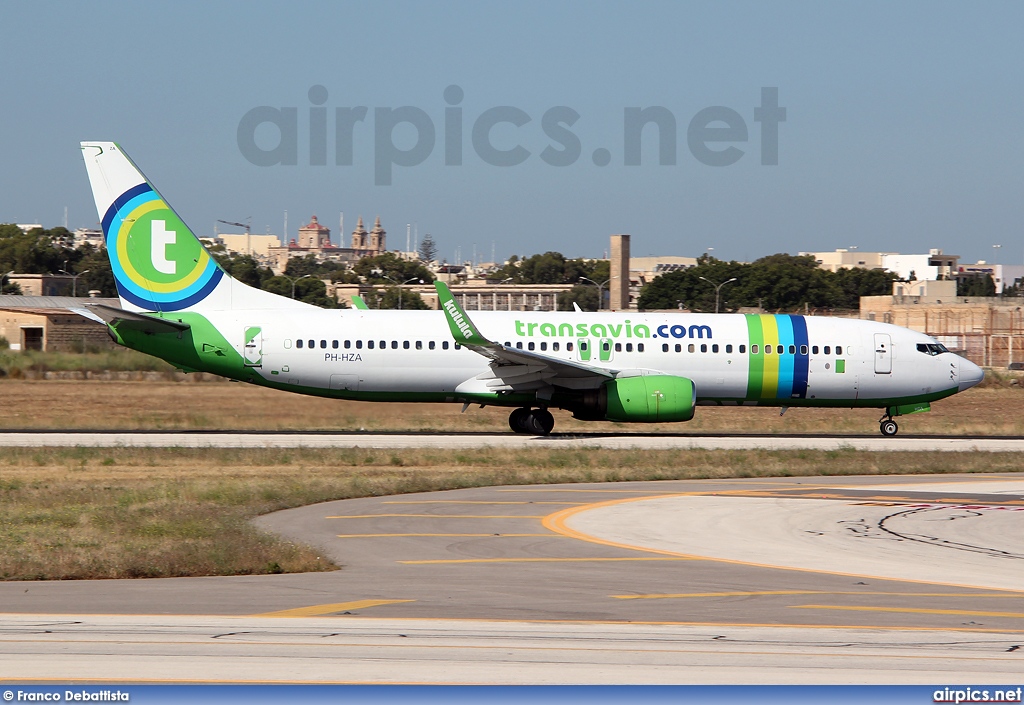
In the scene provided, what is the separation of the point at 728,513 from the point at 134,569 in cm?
972

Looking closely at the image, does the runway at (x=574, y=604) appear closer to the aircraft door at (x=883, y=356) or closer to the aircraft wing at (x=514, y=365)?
the aircraft wing at (x=514, y=365)

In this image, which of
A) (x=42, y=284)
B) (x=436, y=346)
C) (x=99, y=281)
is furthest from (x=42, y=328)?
(x=42, y=284)

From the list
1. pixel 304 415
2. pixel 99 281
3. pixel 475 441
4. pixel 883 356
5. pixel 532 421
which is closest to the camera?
pixel 475 441

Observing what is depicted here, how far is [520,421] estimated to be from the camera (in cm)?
3447

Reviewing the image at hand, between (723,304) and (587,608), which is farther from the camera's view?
(723,304)

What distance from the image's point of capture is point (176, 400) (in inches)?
1706

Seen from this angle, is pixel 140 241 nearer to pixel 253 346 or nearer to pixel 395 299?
pixel 253 346

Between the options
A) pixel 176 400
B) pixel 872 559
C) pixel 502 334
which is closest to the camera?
pixel 872 559

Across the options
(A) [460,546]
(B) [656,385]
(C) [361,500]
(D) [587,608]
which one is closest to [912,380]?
(B) [656,385]

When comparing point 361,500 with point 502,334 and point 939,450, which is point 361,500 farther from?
point 939,450

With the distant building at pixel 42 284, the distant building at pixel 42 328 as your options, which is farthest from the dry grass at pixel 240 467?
the distant building at pixel 42 284

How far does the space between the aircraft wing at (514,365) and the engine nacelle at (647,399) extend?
2.20ft

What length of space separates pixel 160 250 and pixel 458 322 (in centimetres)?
863

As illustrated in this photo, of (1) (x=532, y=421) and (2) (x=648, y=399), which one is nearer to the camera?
(2) (x=648, y=399)
